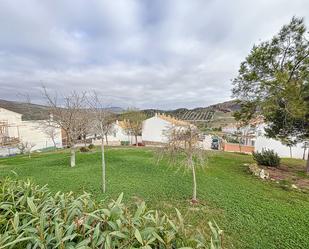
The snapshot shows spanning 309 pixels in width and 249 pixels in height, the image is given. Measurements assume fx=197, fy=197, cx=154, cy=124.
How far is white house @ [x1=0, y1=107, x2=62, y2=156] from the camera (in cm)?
2166

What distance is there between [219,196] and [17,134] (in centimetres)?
2985

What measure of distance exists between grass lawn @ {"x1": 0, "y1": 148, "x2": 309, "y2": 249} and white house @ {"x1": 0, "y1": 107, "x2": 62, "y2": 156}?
43.1 ft

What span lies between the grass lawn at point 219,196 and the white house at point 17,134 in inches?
517

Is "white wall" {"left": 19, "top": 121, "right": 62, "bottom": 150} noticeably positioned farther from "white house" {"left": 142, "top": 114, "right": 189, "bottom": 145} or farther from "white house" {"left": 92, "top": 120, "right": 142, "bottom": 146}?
"white house" {"left": 142, "top": 114, "right": 189, "bottom": 145}

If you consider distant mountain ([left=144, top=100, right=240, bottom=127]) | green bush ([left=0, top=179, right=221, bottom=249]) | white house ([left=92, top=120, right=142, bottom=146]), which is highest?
distant mountain ([left=144, top=100, right=240, bottom=127])

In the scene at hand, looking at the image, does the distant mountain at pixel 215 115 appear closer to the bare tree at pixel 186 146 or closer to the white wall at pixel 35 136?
A: the bare tree at pixel 186 146

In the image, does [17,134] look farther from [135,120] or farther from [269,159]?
[269,159]

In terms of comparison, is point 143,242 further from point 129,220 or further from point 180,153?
point 180,153

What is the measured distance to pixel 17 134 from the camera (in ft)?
89.5

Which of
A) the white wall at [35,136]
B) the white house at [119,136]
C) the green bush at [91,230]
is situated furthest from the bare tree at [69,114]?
the white house at [119,136]

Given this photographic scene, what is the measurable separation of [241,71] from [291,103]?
9.13ft

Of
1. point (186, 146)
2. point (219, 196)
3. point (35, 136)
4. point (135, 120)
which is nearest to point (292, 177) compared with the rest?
point (219, 196)

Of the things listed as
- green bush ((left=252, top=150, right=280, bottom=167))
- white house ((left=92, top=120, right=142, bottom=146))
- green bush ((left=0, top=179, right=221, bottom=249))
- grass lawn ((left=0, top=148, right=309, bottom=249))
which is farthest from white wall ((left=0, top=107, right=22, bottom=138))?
green bush ((left=0, top=179, right=221, bottom=249))

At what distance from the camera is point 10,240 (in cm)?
148
